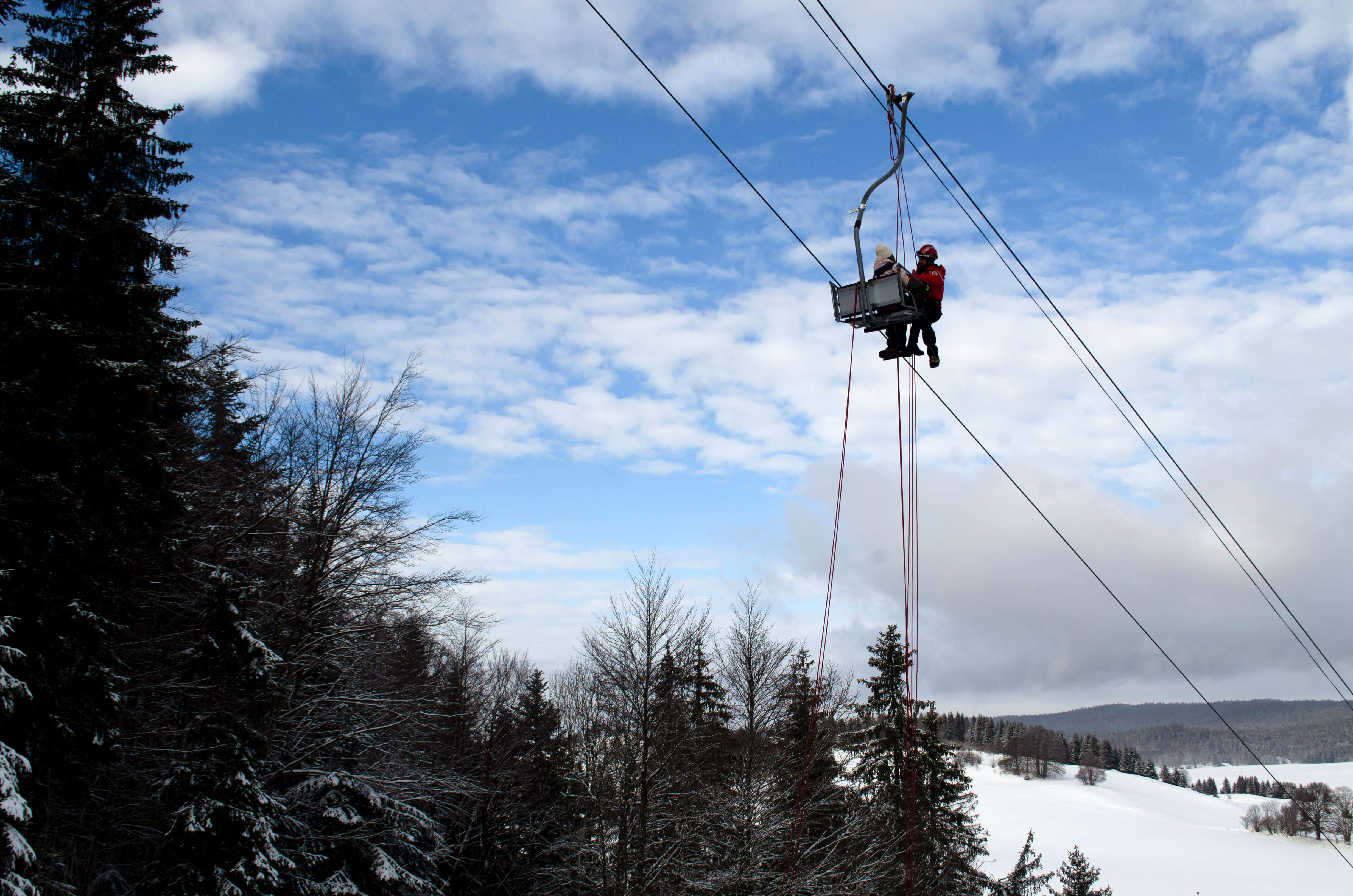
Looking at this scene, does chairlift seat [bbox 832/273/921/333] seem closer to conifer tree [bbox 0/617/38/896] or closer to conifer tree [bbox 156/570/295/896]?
conifer tree [bbox 0/617/38/896]

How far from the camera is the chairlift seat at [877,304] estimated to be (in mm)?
9250

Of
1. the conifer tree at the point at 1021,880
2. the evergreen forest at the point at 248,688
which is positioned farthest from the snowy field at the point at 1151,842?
the evergreen forest at the point at 248,688

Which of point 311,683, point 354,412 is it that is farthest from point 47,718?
point 354,412

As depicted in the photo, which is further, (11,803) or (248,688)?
(248,688)

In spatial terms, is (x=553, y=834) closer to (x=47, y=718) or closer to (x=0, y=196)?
(x=47, y=718)

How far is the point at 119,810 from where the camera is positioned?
14180 millimetres

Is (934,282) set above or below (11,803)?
above

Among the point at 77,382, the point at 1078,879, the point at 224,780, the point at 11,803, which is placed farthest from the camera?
the point at 1078,879

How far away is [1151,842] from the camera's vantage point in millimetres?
85812

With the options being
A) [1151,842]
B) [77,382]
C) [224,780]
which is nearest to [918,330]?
[77,382]

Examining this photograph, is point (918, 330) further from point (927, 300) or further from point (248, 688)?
point (248, 688)

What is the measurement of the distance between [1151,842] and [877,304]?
100151 mm

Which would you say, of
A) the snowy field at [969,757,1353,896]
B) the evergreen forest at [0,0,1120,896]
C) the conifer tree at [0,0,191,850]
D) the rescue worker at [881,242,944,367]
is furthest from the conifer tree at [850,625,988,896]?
the snowy field at [969,757,1353,896]

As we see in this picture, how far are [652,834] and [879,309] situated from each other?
15.6 metres
